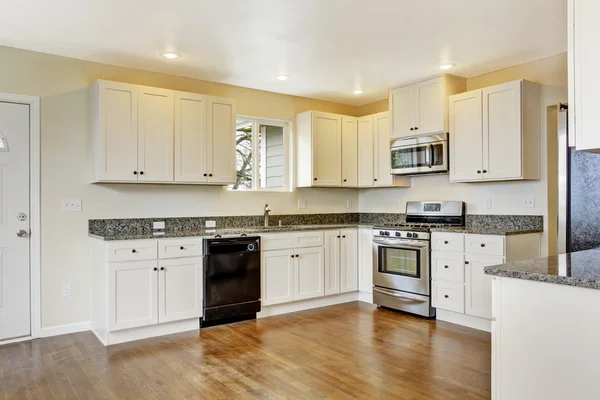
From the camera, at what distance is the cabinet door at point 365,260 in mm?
5113

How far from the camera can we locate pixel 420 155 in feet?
15.9

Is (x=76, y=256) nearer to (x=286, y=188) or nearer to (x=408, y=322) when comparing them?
(x=286, y=188)

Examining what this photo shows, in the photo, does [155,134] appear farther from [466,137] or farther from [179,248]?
[466,137]

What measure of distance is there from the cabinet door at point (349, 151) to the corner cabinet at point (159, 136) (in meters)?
1.59

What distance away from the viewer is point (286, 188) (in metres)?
5.50

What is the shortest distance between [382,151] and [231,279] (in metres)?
2.46

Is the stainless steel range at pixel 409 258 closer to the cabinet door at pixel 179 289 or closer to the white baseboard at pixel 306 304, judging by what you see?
the white baseboard at pixel 306 304

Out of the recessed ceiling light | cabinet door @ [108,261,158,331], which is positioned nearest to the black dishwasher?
cabinet door @ [108,261,158,331]

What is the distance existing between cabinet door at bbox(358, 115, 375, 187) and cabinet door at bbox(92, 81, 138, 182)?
2.82 meters

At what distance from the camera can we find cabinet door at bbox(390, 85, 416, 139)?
16.0 ft

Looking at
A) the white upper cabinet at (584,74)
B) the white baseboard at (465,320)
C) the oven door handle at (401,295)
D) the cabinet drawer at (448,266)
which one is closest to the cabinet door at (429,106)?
the cabinet drawer at (448,266)

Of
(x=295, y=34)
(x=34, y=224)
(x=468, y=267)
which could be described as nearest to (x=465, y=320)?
(x=468, y=267)

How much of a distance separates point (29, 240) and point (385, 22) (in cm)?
352

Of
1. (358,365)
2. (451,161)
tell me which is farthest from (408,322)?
(451,161)
